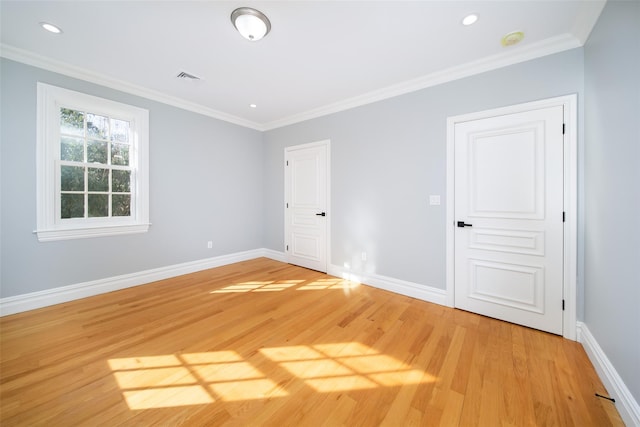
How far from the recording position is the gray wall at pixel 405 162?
235 cm

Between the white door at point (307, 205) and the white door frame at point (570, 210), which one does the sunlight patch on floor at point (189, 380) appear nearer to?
the white door at point (307, 205)

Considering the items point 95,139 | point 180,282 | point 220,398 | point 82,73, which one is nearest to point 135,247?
point 180,282

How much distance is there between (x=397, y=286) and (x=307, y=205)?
2002 mm

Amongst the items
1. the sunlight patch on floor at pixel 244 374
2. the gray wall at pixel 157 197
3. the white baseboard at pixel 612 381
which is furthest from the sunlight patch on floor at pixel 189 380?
the white baseboard at pixel 612 381

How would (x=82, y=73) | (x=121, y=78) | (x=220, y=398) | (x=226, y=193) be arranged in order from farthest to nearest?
(x=226, y=193) < (x=121, y=78) < (x=82, y=73) < (x=220, y=398)

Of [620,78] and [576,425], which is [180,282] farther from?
[620,78]

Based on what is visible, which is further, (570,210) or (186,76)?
(186,76)

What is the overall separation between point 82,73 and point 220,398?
3845 millimetres

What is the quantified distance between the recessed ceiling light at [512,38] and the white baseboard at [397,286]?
8.47ft

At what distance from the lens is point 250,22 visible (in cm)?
193

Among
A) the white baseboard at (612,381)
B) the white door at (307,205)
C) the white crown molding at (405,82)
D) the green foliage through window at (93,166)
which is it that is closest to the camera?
the white baseboard at (612,381)

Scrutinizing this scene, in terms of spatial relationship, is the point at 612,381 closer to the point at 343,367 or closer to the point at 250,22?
the point at 343,367

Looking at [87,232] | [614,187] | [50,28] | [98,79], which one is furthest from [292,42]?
[87,232]

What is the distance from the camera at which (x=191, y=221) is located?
3938 millimetres
